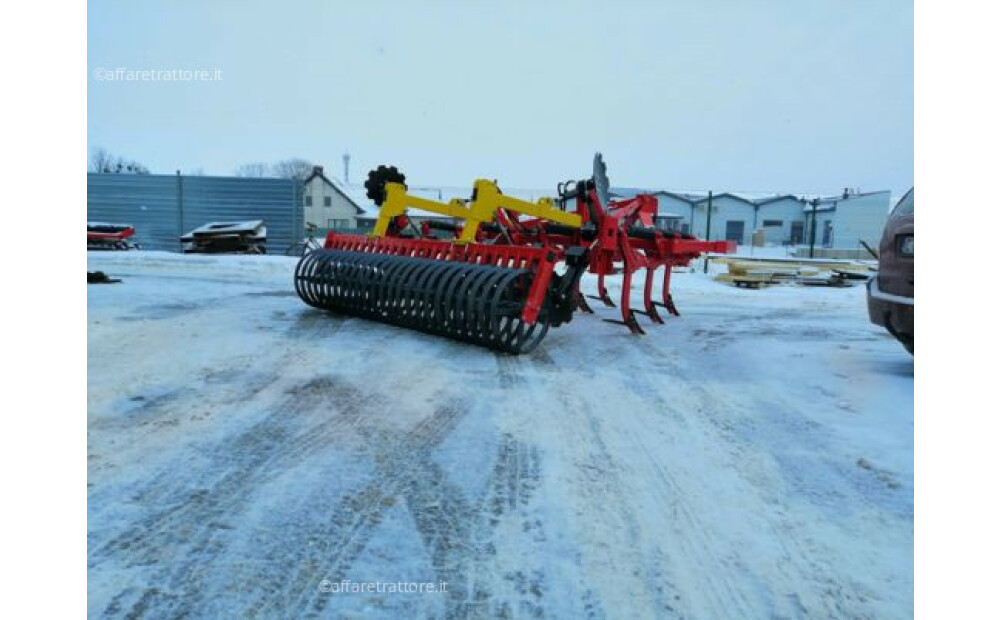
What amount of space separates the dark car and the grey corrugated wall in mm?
19934

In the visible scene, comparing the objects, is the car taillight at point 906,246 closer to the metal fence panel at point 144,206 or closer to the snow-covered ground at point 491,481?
the snow-covered ground at point 491,481

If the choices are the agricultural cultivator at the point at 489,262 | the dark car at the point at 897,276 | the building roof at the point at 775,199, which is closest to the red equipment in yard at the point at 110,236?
the agricultural cultivator at the point at 489,262

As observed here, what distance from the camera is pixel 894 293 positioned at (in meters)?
4.29

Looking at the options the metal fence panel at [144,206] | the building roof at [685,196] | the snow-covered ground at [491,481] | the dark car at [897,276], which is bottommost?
the snow-covered ground at [491,481]

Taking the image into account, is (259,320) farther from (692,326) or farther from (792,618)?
(792,618)

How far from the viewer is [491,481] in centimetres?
282

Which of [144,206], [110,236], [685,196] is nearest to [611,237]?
[110,236]

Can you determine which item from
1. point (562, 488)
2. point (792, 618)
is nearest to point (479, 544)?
point (562, 488)

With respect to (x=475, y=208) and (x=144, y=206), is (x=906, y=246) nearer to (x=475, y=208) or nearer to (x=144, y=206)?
(x=475, y=208)

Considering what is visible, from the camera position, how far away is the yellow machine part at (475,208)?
21.1ft

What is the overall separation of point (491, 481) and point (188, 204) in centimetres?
2165

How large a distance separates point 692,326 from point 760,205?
32.0 m

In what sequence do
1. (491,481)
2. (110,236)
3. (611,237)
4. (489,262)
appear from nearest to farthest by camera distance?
(491,481) → (489,262) → (611,237) → (110,236)

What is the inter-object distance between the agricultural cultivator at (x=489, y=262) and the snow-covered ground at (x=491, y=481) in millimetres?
443
